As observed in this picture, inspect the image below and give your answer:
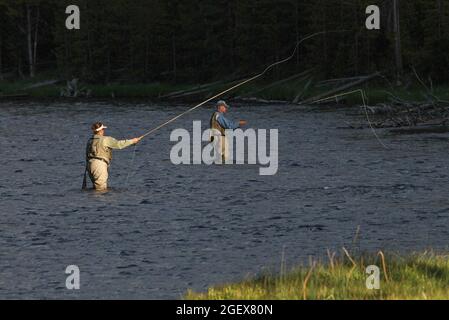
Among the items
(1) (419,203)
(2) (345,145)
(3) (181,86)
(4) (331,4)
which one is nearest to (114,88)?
(3) (181,86)

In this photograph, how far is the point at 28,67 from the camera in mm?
90812

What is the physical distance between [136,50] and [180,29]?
3.87m

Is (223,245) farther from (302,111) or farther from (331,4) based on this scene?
(331,4)

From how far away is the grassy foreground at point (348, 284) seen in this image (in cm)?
1048

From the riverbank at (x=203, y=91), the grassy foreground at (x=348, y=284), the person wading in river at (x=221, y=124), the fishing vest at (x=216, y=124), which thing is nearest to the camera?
the grassy foreground at (x=348, y=284)

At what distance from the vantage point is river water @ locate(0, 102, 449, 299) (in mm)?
13398

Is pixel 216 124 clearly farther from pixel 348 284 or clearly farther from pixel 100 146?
pixel 348 284

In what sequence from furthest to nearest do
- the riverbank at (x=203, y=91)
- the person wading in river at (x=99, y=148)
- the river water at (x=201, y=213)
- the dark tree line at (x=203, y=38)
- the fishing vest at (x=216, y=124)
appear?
1. the dark tree line at (x=203, y=38)
2. the riverbank at (x=203, y=91)
3. the fishing vest at (x=216, y=124)
4. the person wading in river at (x=99, y=148)
5. the river water at (x=201, y=213)

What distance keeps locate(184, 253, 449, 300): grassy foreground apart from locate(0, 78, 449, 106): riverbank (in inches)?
1371

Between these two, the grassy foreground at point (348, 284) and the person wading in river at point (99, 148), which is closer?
the grassy foreground at point (348, 284)

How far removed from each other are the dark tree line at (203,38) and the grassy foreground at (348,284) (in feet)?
154

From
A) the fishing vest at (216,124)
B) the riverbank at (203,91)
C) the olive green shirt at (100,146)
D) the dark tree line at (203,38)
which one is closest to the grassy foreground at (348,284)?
the olive green shirt at (100,146)

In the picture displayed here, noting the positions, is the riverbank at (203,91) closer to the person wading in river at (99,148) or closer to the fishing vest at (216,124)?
the fishing vest at (216,124)

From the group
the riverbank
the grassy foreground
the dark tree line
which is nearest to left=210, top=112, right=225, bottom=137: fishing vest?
the grassy foreground
